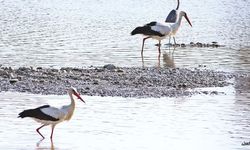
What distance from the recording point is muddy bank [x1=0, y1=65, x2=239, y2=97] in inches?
649

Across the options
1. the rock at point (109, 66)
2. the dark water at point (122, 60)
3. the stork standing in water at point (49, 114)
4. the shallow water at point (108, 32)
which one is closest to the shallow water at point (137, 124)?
the dark water at point (122, 60)

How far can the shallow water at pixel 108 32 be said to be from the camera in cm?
2106

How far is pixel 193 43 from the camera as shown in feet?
80.4

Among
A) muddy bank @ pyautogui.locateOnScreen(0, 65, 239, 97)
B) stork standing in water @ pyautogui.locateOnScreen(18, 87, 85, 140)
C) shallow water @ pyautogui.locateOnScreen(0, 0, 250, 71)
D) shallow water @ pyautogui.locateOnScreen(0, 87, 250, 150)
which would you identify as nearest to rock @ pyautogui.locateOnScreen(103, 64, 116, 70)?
muddy bank @ pyautogui.locateOnScreen(0, 65, 239, 97)

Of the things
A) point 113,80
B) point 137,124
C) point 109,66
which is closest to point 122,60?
point 109,66

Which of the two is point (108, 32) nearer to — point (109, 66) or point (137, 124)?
point (109, 66)

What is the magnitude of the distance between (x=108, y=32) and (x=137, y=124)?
526 inches

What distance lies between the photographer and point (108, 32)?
27.0 m

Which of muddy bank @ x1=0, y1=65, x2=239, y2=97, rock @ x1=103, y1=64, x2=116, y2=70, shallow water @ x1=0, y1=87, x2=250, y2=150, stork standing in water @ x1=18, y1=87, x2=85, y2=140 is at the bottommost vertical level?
shallow water @ x1=0, y1=87, x2=250, y2=150

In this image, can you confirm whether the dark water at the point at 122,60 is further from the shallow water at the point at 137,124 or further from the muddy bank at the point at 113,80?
the muddy bank at the point at 113,80

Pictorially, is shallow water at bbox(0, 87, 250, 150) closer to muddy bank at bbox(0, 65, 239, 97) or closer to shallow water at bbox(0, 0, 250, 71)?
muddy bank at bbox(0, 65, 239, 97)

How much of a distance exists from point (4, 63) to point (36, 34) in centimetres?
619

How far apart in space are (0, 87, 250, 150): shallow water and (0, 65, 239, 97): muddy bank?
0.47 m

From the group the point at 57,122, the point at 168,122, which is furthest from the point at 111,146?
the point at 168,122
